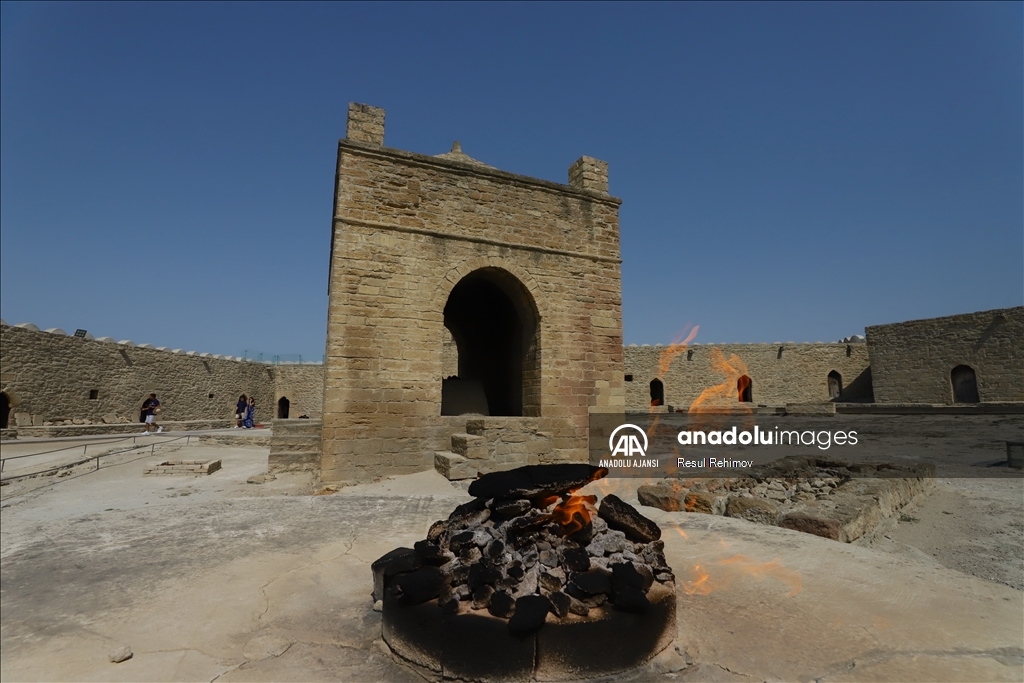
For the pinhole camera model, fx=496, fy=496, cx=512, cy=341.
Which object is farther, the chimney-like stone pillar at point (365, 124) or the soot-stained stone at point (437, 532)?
the chimney-like stone pillar at point (365, 124)

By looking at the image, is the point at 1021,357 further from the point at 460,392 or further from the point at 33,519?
the point at 33,519

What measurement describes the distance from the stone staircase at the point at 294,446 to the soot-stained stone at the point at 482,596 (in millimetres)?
6625

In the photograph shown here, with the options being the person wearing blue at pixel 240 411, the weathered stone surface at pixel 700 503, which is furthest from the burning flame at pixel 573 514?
the person wearing blue at pixel 240 411

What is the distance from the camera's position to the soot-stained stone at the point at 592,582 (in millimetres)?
2416

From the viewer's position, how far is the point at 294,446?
8.51 meters

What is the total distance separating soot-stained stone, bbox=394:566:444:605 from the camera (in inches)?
95.4

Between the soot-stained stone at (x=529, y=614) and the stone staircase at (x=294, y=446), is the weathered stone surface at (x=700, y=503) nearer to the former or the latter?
the soot-stained stone at (x=529, y=614)

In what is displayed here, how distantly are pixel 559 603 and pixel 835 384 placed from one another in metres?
30.2

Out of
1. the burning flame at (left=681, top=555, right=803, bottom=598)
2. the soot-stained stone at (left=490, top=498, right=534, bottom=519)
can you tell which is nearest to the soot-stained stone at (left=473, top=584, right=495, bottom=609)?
the soot-stained stone at (left=490, top=498, right=534, bottom=519)

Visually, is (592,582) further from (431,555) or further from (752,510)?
(752,510)

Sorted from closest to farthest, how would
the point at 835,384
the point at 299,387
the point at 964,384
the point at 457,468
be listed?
the point at 457,468 → the point at 964,384 → the point at 835,384 → the point at 299,387

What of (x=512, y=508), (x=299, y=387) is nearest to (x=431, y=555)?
(x=512, y=508)

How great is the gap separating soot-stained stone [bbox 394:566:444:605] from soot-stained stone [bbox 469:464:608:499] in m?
0.56

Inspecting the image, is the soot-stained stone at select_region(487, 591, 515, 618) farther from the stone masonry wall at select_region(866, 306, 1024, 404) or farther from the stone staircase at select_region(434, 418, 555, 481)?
the stone masonry wall at select_region(866, 306, 1024, 404)
